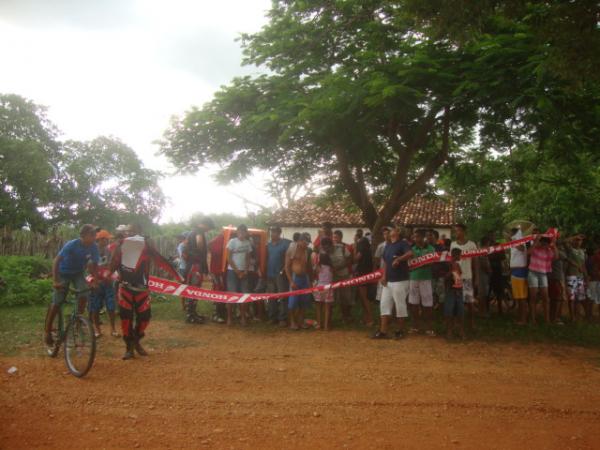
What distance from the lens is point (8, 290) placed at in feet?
37.3

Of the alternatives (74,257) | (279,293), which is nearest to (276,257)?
(279,293)

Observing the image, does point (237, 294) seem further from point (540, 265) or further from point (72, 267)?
point (540, 265)

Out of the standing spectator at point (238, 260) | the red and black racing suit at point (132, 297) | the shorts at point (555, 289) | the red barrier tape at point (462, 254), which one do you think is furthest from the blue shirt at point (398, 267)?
the red and black racing suit at point (132, 297)

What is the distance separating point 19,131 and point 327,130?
2689 cm

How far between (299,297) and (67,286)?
13.3 ft

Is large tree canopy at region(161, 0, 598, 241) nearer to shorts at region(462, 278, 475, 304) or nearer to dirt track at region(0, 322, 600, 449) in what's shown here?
shorts at region(462, 278, 475, 304)

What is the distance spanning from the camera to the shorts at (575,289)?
965 centimetres

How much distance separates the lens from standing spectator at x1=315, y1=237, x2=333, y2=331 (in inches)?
342

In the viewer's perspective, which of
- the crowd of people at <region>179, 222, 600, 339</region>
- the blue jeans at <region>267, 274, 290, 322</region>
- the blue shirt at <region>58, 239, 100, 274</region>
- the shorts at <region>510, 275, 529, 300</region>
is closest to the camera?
the blue shirt at <region>58, 239, 100, 274</region>

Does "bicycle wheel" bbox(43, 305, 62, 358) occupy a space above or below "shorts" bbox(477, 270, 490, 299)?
below

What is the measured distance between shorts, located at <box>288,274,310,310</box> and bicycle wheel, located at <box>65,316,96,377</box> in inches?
155

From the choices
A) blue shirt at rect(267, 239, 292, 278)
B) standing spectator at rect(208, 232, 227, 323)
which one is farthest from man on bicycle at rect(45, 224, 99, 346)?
blue shirt at rect(267, 239, 292, 278)

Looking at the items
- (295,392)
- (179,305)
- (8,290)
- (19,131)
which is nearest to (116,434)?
(295,392)

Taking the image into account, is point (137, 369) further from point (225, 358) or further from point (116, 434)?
point (116, 434)
